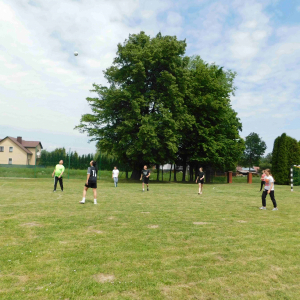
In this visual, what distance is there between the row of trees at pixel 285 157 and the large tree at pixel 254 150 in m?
82.6

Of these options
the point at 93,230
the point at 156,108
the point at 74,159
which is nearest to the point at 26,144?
the point at 74,159

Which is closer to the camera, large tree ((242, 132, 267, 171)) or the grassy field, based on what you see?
the grassy field

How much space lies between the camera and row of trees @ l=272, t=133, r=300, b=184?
129ft

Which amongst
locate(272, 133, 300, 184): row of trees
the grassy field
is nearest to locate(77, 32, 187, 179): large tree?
locate(272, 133, 300, 184): row of trees

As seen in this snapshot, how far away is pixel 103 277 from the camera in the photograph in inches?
172

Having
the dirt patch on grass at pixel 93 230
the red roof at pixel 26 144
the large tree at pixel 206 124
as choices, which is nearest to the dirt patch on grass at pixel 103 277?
the dirt patch on grass at pixel 93 230

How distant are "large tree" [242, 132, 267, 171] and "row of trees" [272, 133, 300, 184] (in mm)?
82554

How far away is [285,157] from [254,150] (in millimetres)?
84815

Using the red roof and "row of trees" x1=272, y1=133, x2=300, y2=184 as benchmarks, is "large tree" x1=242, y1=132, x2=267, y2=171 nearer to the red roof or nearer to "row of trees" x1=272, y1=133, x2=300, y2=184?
the red roof

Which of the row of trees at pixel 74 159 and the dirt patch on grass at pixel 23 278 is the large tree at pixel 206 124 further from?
the dirt patch on grass at pixel 23 278

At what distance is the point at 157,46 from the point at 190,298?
30.4m

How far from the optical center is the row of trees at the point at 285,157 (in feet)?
129

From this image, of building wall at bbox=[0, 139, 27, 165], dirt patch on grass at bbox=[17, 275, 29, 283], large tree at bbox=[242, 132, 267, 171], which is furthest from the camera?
large tree at bbox=[242, 132, 267, 171]

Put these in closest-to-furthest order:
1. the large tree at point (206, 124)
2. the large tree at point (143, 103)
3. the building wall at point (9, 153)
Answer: the large tree at point (143, 103) → the large tree at point (206, 124) → the building wall at point (9, 153)
